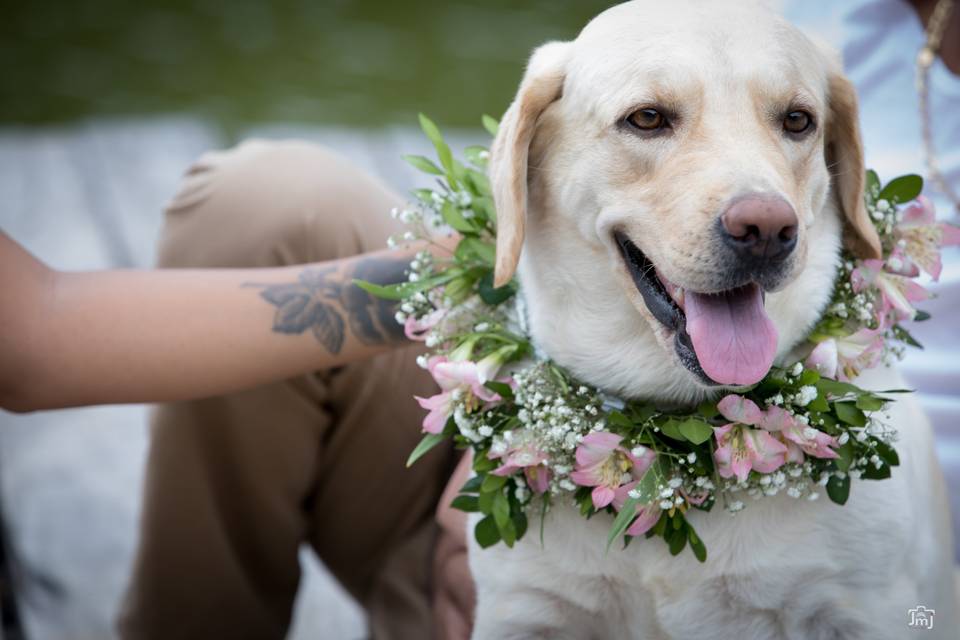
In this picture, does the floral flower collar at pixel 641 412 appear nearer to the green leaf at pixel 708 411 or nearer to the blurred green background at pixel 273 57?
the green leaf at pixel 708 411

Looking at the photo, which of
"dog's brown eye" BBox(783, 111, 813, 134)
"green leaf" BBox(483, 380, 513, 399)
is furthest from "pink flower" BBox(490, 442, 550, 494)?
"dog's brown eye" BBox(783, 111, 813, 134)

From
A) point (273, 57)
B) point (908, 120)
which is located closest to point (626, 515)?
point (908, 120)

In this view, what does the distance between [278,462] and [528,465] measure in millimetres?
932

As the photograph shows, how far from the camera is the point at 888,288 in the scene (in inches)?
75.1

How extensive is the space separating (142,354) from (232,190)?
0.59m

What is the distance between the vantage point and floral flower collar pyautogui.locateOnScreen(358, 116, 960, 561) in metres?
1.78

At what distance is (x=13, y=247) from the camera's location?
206cm

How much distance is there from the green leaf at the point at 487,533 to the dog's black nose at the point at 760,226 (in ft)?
2.05

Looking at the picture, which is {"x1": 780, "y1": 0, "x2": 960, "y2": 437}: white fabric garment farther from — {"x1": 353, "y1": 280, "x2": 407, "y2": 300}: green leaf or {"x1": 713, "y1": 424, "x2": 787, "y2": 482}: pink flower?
{"x1": 353, "y1": 280, "x2": 407, "y2": 300}: green leaf

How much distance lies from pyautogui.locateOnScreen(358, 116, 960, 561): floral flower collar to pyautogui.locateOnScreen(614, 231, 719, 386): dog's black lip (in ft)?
0.28

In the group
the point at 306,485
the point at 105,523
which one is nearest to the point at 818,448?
the point at 306,485

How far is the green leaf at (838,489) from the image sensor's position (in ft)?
5.85

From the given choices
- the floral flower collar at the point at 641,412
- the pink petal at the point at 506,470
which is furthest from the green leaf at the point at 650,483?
the pink petal at the point at 506,470

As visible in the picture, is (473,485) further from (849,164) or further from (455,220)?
(849,164)
